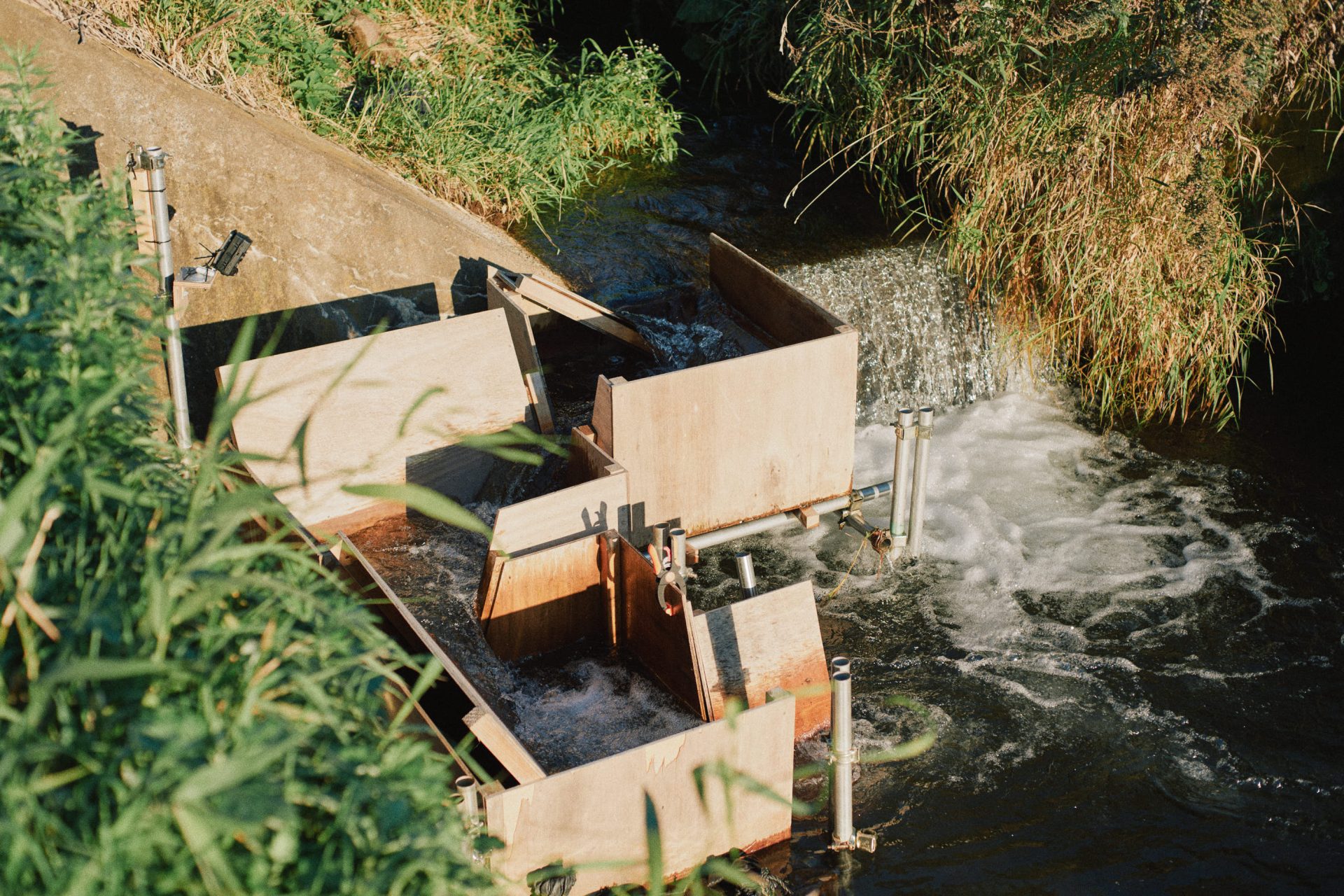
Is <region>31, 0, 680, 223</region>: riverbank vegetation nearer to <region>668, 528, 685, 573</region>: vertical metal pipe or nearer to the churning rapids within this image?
the churning rapids

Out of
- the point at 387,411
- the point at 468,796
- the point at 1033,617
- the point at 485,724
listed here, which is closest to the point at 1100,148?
the point at 1033,617

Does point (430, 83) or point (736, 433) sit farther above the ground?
point (430, 83)

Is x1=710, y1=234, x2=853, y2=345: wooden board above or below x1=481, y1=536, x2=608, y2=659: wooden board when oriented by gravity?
above

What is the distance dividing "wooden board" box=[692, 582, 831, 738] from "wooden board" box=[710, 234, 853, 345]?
4.41 feet

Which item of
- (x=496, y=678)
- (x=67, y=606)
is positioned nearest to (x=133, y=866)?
(x=67, y=606)

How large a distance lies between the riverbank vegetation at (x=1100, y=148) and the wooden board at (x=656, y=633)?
350 cm

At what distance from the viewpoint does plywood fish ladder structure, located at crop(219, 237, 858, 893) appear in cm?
346

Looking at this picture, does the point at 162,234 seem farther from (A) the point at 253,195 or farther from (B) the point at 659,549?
(B) the point at 659,549

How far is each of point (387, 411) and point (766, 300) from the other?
2.03m

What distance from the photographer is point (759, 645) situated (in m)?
4.21

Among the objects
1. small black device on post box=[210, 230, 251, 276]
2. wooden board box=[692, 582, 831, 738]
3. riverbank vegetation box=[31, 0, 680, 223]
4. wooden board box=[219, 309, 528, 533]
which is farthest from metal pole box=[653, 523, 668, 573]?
riverbank vegetation box=[31, 0, 680, 223]

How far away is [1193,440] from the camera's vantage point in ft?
23.2

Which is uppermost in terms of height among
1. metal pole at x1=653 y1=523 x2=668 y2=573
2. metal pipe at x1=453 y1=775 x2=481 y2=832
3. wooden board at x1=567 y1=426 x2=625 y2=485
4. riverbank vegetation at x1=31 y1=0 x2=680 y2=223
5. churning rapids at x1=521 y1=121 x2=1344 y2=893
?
riverbank vegetation at x1=31 y1=0 x2=680 y2=223

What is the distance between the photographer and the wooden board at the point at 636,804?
3.27 m
